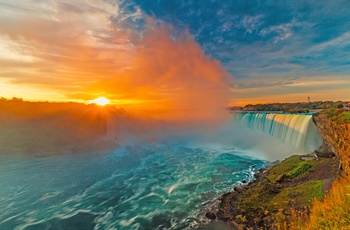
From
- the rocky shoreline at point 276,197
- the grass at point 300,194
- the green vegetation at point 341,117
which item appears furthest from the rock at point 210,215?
the green vegetation at point 341,117

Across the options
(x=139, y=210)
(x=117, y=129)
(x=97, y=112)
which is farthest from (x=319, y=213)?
(x=97, y=112)

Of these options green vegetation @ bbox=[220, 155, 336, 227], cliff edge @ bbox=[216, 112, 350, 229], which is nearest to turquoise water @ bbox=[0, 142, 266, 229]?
cliff edge @ bbox=[216, 112, 350, 229]

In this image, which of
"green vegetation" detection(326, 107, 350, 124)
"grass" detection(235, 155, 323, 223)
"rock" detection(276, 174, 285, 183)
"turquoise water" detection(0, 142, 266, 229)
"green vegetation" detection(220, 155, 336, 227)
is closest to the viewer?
"green vegetation" detection(326, 107, 350, 124)

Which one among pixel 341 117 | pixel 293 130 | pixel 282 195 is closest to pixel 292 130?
pixel 293 130

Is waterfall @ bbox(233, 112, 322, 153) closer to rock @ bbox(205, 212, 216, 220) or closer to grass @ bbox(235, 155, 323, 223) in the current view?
grass @ bbox(235, 155, 323, 223)

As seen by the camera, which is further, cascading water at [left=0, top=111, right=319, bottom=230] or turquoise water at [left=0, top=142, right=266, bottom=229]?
cascading water at [left=0, top=111, right=319, bottom=230]

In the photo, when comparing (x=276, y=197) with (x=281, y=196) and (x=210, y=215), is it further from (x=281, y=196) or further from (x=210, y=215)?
(x=210, y=215)
